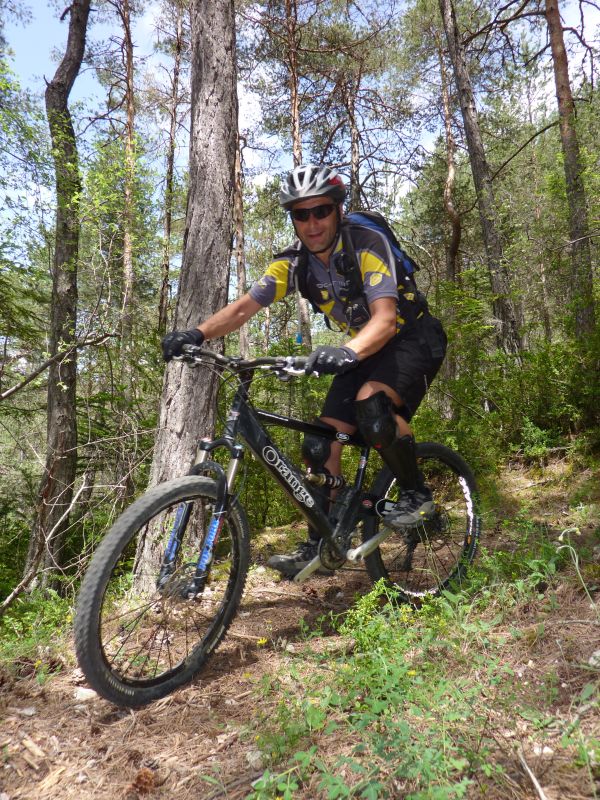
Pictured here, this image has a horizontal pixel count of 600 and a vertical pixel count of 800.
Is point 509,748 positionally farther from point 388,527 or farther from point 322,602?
point 322,602

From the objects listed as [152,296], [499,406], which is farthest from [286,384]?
[152,296]

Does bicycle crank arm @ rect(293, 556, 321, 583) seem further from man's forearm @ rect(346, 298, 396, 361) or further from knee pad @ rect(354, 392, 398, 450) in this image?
man's forearm @ rect(346, 298, 396, 361)

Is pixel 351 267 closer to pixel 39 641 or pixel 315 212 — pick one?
pixel 315 212

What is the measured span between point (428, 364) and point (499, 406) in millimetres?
3884

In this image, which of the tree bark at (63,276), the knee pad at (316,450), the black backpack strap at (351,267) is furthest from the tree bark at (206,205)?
the tree bark at (63,276)

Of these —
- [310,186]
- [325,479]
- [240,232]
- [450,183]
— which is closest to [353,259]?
[310,186]

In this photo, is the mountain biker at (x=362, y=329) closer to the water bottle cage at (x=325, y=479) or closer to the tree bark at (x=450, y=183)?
the water bottle cage at (x=325, y=479)

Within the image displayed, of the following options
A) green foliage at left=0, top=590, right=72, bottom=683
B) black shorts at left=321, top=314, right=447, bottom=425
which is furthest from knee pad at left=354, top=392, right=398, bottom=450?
green foliage at left=0, top=590, right=72, bottom=683

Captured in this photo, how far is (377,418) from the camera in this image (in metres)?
3.12

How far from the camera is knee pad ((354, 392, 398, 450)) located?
312 cm

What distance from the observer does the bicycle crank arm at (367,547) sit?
325 centimetres

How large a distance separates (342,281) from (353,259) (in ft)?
0.62

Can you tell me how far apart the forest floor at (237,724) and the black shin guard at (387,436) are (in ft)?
3.33

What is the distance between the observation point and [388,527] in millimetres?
3412
